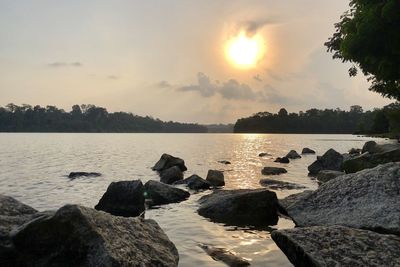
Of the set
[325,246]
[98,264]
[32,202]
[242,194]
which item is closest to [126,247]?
[98,264]

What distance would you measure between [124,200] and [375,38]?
18.5 meters

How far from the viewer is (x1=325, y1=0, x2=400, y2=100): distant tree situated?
24672 mm

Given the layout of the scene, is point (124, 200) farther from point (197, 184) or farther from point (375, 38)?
point (375, 38)

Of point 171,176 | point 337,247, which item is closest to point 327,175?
point 171,176

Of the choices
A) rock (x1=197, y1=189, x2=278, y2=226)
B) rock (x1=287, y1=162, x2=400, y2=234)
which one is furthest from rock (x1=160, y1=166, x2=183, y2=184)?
rock (x1=287, y1=162, x2=400, y2=234)

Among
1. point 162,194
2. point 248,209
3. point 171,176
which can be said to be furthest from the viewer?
point 171,176

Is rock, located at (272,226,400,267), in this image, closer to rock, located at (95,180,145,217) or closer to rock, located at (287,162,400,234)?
rock, located at (287,162,400,234)

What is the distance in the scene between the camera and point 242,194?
1636 centimetres

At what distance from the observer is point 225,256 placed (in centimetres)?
1070

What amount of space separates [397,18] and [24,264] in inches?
932

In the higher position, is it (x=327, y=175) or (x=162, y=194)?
(x=327, y=175)

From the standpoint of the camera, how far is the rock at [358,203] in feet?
34.6

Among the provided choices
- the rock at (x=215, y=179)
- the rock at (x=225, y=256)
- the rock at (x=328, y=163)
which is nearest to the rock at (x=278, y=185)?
the rock at (x=215, y=179)

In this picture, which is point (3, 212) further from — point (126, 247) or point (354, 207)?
point (354, 207)
